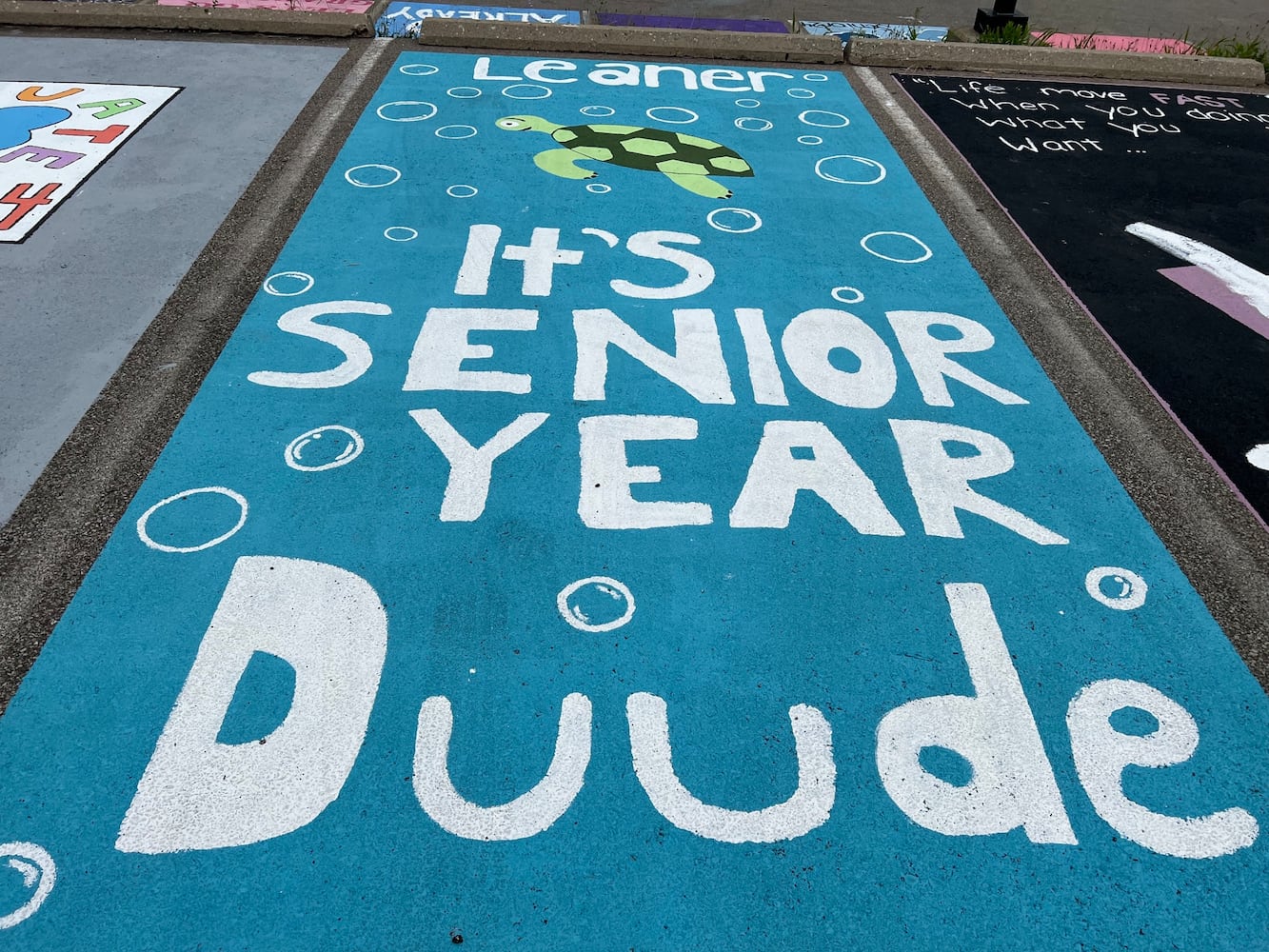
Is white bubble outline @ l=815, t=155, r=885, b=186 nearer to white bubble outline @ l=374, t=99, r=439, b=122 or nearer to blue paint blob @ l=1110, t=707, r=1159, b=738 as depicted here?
white bubble outline @ l=374, t=99, r=439, b=122

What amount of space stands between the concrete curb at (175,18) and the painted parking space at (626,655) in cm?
469

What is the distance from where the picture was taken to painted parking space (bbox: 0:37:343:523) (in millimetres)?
4258

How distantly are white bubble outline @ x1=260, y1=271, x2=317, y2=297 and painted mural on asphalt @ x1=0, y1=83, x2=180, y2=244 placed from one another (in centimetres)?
159

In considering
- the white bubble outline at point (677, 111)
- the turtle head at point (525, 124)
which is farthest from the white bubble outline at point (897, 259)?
the turtle head at point (525, 124)

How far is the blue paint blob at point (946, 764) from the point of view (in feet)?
9.35

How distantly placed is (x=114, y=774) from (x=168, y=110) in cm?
594

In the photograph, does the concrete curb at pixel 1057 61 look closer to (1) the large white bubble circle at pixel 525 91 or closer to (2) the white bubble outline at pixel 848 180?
(2) the white bubble outline at pixel 848 180

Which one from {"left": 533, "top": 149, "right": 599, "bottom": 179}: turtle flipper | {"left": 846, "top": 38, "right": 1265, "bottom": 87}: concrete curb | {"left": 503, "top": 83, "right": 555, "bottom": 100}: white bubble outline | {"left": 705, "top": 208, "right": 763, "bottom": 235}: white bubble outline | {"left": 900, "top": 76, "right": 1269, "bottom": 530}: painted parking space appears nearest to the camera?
{"left": 900, "top": 76, "right": 1269, "bottom": 530}: painted parking space

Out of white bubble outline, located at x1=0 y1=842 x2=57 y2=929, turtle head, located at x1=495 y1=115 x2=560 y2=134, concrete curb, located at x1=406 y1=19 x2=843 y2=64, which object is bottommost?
white bubble outline, located at x1=0 y1=842 x2=57 y2=929

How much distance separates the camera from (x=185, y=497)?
12.0 ft

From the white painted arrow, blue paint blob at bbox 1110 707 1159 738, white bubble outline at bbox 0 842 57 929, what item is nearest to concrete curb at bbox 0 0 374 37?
the white painted arrow

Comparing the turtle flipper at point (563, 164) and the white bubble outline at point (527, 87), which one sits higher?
the white bubble outline at point (527, 87)

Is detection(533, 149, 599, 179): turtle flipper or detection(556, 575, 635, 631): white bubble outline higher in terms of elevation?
detection(533, 149, 599, 179): turtle flipper

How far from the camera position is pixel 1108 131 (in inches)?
300
